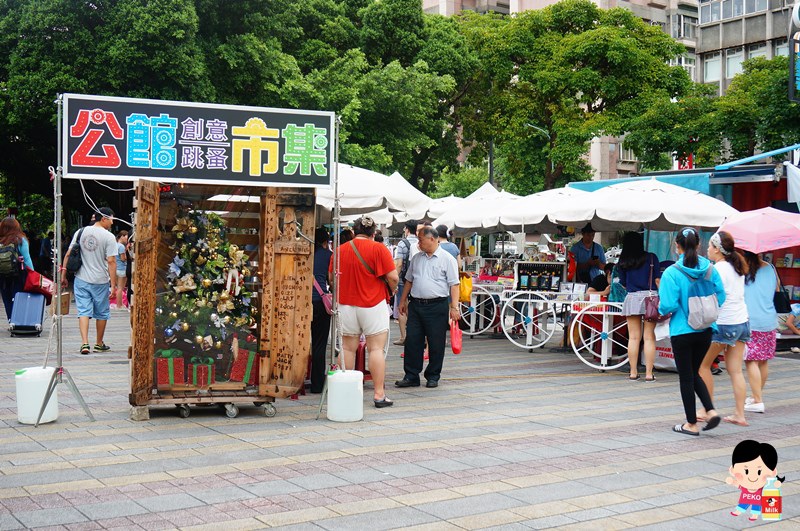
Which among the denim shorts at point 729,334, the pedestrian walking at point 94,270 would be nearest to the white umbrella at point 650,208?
the denim shorts at point 729,334

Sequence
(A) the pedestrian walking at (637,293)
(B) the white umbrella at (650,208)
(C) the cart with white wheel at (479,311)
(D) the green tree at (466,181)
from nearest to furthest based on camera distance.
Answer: (A) the pedestrian walking at (637,293) < (B) the white umbrella at (650,208) < (C) the cart with white wheel at (479,311) < (D) the green tree at (466,181)

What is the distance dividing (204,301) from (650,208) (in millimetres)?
6390

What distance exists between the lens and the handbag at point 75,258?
479 inches

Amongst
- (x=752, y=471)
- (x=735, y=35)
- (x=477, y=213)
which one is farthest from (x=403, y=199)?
(x=735, y=35)

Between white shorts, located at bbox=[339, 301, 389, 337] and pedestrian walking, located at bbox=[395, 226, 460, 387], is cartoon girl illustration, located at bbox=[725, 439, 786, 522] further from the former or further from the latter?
pedestrian walking, located at bbox=[395, 226, 460, 387]

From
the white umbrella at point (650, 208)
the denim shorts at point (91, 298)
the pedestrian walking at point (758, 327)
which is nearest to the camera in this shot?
the pedestrian walking at point (758, 327)

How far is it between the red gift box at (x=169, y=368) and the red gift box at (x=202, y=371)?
0.11 meters

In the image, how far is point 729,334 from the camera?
838 centimetres

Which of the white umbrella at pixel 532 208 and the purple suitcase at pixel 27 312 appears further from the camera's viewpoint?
the purple suitcase at pixel 27 312

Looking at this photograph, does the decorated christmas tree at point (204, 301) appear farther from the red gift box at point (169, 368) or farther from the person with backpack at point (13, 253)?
the person with backpack at point (13, 253)

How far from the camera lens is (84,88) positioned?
21.3 meters

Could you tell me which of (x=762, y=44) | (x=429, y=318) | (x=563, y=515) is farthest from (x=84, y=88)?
(x=762, y=44)

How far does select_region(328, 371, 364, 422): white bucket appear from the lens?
26.3 feet

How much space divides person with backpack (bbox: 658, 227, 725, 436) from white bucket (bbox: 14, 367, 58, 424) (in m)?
5.29
